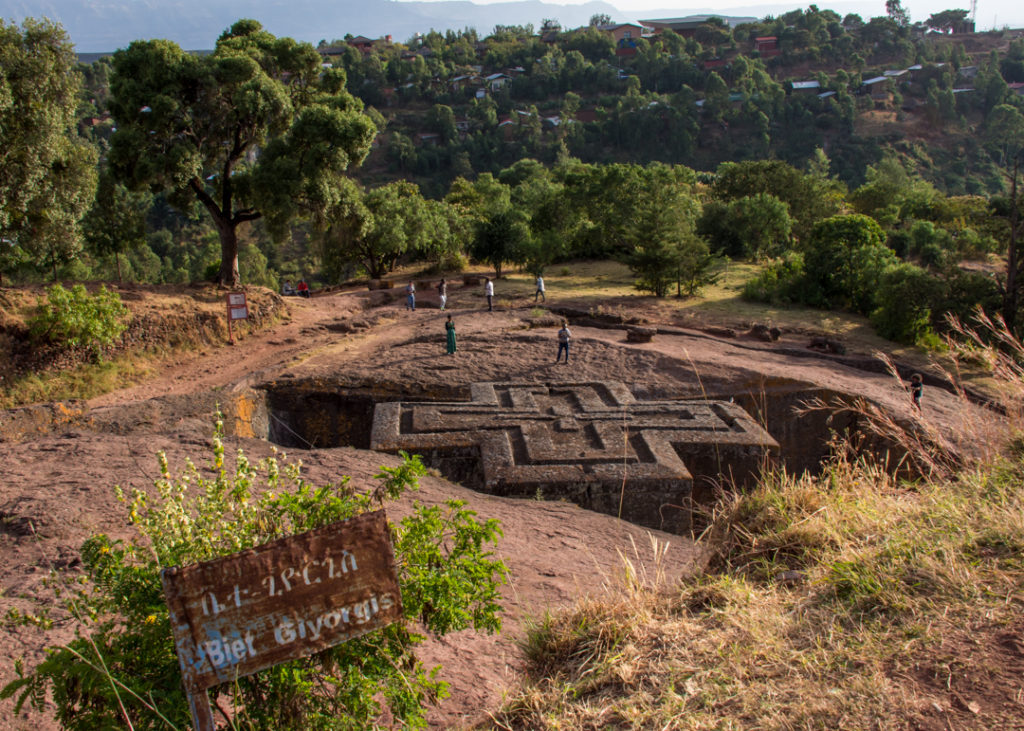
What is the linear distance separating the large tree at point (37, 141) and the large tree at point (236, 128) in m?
1.39

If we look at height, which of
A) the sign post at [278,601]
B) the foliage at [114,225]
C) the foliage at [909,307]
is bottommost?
the foliage at [909,307]

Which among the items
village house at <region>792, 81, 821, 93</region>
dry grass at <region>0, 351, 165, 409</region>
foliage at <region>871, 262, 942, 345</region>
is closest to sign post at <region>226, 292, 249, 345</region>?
dry grass at <region>0, 351, 165, 409</region>

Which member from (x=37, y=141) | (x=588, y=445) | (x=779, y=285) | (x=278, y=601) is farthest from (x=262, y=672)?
(x=779, y=285)

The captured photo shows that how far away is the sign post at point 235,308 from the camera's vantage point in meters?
14.4

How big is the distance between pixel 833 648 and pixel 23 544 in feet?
18.2

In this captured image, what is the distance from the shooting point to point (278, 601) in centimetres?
246

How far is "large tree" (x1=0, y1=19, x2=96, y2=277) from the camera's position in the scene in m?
11.8

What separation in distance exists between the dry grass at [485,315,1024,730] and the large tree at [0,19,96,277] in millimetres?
12537

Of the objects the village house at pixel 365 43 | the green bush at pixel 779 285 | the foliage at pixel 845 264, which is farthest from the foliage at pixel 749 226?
the village house at pixel 365 43

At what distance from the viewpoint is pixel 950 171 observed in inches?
2544

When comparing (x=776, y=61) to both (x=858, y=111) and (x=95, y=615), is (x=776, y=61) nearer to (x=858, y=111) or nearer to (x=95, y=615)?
(x=858, y=111)

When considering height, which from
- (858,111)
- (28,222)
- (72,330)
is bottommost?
(72,330)

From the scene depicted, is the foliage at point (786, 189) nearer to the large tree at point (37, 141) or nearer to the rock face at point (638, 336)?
the rock face at point (638, 336)

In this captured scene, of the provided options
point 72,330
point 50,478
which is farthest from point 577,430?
point 72,330
